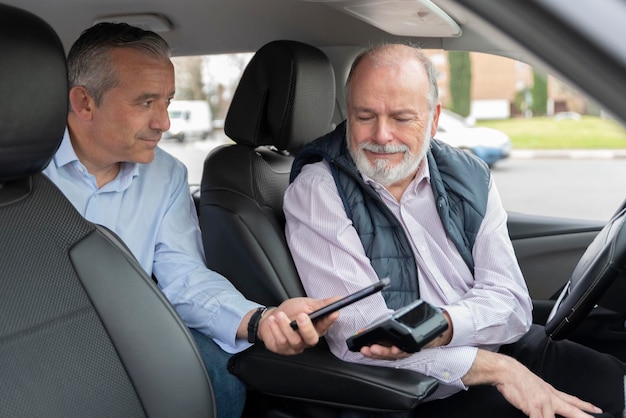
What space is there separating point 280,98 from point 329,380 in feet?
3.03

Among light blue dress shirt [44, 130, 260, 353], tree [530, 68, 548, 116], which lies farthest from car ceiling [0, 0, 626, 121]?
tree [530, 68, 548, 116]

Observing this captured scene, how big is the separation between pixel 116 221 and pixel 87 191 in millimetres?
106

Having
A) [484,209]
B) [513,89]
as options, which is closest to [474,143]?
[484,209]

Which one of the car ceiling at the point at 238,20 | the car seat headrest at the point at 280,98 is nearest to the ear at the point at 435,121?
the car ceiling at the point at 238,20

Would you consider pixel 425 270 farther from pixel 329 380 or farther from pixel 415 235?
pixel 329 380

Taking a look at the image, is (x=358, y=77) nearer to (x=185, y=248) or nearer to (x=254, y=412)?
(x=185, y=248)

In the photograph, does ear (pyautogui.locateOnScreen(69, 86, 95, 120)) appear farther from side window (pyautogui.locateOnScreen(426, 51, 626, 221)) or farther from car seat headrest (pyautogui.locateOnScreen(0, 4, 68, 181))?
side window (pyautogui.locateOnScreen(426, 51, 626, 221))

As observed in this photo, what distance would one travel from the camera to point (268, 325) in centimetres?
184

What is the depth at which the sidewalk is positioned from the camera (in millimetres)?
9992

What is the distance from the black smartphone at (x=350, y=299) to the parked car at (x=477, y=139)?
470 centimetres

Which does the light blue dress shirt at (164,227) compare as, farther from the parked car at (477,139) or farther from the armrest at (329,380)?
the parked car at (477,139)

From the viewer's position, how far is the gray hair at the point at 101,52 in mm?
2146

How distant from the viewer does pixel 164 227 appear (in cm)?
217

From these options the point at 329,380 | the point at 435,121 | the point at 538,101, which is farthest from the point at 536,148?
the point at 329,380
